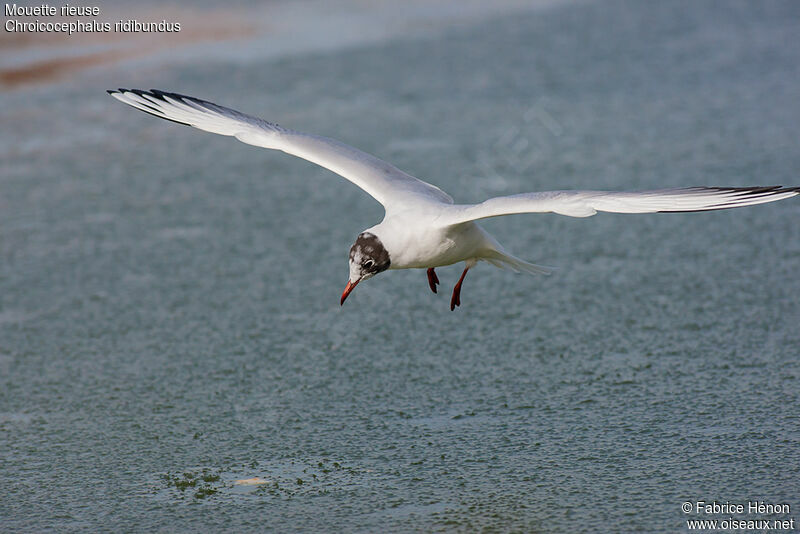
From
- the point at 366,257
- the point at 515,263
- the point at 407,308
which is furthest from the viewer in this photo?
the point at 407,308

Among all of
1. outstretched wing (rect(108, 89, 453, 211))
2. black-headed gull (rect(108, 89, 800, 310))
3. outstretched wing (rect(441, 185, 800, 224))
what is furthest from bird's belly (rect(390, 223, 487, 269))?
outstretched wing (rect(441, 185, 800, 224))

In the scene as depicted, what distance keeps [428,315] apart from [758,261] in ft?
4.44

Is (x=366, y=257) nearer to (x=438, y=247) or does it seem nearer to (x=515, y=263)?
(x=438, y=247)

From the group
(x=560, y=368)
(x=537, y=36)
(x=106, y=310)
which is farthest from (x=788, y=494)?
(x=537, y=36)

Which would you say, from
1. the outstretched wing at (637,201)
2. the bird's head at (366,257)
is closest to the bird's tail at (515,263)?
the bird's head at (366,257)

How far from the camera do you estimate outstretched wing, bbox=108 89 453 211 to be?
3793mm

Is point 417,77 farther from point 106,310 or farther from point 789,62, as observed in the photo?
point 106,310

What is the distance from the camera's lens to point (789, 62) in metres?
6.76

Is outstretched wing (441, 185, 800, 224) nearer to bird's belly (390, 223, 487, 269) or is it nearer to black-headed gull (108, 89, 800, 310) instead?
black-headed gull (108, 89, 800, 310)

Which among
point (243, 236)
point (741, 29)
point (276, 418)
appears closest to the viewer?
point (276, 418)

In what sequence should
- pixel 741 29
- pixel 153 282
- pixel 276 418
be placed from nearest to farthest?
pixel 276 418 < pixel 153 282 < pixel 741 29

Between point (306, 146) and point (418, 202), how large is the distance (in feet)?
1.93

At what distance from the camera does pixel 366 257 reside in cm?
343

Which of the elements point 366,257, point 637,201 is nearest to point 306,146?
point 366,257
